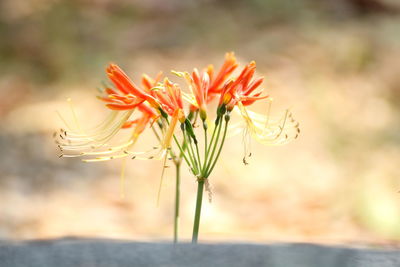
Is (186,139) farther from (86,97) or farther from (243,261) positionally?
(86,97)

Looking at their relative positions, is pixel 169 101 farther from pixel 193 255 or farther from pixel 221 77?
pixel 193 255

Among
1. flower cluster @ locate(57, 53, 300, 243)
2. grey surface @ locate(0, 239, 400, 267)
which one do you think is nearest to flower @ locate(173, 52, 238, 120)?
flower cluster @ locate(57, 53, 300, 243)

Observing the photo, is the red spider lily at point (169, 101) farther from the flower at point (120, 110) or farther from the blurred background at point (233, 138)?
the blurred background at point (233, 138)

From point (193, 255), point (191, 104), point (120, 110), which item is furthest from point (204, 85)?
point (193, 255)

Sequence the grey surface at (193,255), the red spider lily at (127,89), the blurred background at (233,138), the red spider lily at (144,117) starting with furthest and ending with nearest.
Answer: the blurred background at (233,138)
the red spider lily at (144,117)
the red spider lily at (127,89)
the grey surface at (193,255)

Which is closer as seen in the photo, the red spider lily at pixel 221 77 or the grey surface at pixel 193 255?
the grey surface at pixel 193 255

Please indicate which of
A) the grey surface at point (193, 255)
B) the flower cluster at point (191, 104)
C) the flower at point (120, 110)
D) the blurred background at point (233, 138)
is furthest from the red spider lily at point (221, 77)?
the blurred background at point (233, 138)

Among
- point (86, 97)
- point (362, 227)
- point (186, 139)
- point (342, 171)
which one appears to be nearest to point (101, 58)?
point (86, 97)
